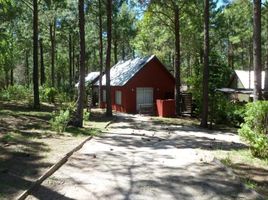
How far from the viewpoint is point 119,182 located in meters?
8.97

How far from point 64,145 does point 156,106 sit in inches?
800

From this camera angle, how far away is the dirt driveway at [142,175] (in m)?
8.00

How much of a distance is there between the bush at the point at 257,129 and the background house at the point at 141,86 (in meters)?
22.9

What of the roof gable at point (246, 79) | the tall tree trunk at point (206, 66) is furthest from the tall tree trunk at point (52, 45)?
the tall tree trunk at point (206, 66)

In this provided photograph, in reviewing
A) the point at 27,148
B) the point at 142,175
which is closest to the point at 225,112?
the point at 27,148

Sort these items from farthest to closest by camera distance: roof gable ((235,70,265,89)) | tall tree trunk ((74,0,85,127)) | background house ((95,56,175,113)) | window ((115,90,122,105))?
roof gable ((235,70,265,89)) → window ((115,90,122,105)) → background house ((95,56,175,113)) → tall tree trunk ((74,0,85,127))

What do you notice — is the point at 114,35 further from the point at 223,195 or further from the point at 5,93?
the point at 223,195

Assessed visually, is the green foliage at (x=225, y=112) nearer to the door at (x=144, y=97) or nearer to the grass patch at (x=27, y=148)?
the door at (x=144, y=97)

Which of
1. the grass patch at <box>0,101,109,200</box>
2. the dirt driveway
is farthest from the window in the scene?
the dirt driveway

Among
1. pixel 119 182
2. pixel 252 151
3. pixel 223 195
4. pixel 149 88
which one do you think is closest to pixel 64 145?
pixel 119 182

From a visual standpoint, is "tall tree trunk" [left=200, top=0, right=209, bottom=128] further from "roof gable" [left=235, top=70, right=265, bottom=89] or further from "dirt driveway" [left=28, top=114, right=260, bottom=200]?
"roof gable" [left=235, top=70, right=265, bottom=89]

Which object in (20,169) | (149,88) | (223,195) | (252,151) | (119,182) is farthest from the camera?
(149,88)

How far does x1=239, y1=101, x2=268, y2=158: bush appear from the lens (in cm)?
1091

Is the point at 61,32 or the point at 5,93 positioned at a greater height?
the point at 61,32
